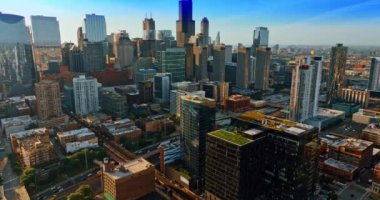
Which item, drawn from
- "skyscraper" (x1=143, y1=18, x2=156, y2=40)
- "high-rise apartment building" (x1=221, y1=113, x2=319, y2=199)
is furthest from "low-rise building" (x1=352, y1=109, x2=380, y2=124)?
"skyscraper" (x1=143, y1=18, x2=156, y2=40)

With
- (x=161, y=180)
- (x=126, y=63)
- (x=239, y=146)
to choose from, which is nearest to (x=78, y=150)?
(x=161, y=180)

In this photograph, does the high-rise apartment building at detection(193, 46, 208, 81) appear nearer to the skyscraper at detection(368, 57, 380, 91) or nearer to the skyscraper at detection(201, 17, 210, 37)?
the skyscraper at detection(368, 57, 380, 91)

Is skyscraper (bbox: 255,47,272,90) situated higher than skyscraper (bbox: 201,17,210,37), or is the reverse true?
skyscraper (bbox: 201,17,210,37)

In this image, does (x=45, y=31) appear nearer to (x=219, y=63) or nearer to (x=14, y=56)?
(x=14, y=56)

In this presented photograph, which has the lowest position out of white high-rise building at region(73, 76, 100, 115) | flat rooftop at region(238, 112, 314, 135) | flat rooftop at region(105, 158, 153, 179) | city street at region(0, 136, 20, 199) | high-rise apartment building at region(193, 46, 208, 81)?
city street at region(0, 136, 20, 199)

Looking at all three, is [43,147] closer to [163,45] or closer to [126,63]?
[126,63]

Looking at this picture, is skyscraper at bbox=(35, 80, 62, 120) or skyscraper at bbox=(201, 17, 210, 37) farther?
skyscraper at bbox=(201, 17, 210, 37)

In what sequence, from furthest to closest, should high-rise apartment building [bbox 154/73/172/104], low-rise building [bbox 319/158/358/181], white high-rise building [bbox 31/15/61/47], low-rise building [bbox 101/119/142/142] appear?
1. white high-rise building [bbox 31/15/61/47]
2. high-rise apartment building [bbox 154/73/172/104]
3. low-rise building [bbox 101/119/142/142]
4. low-rise building [bbox 319/158/358/181]
